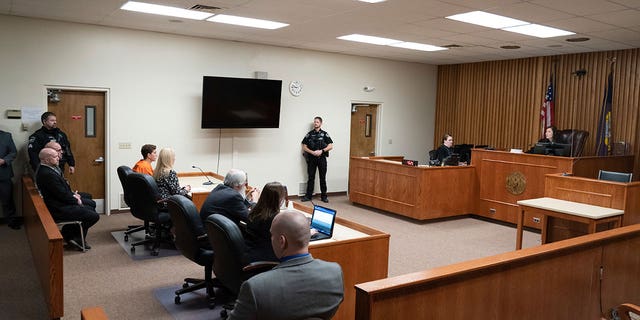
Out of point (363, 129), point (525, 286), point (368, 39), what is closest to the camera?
point (525, 286)

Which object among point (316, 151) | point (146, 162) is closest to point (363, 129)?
point (316, 151)

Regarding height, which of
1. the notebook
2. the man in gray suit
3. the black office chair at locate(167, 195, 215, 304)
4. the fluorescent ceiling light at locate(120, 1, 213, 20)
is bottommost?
the black office chair at locate(167, 195, 215, 304)

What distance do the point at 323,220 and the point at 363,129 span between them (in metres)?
6.95

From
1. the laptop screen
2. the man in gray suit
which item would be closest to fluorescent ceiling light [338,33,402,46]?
the laptop screen

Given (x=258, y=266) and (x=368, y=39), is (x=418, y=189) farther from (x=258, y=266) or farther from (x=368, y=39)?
(x=258, y=266)

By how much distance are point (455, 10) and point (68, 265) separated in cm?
511

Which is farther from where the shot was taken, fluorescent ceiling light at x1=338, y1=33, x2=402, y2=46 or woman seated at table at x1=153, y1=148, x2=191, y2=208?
fluorescent ceiling light at x1=338, y1=33, x2=402, y2=46

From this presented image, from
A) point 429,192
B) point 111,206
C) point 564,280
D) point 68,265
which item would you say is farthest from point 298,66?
point 564,280

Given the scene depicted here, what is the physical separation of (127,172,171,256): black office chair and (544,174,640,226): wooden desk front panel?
4854 millimetres

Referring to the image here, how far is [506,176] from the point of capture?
26.3 feet

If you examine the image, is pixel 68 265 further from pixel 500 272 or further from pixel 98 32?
pixel 500 272

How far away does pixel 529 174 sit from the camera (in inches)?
303

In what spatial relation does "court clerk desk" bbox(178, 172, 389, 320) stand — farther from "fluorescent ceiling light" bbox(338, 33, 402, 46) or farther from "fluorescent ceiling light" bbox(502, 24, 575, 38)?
"fluorescent ceiling light" bbox(338, 33, 402, 46)

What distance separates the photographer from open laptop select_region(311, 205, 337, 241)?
393 centimetres
